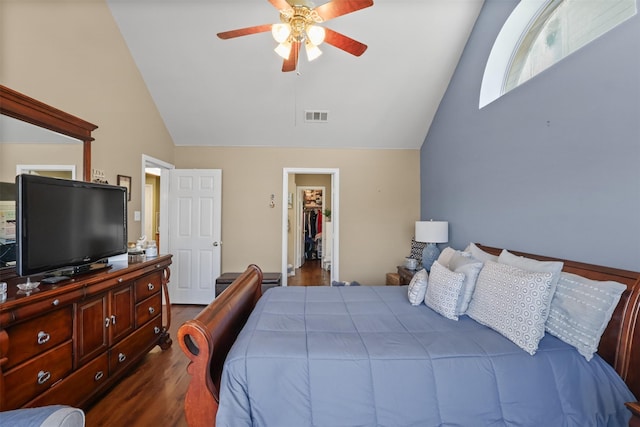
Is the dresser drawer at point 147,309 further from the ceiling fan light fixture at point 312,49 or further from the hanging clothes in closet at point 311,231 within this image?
the hanging clothes in closet at point 311,231

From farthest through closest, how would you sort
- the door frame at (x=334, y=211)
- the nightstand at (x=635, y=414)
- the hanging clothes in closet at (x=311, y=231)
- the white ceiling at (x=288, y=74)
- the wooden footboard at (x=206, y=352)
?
the hanging clothes in closet at (x=311, y=231), the door frame at (x=334, y=211), the white ceiling at (x=288, y=74), the wooden footboard at (x=206, y=352), the nightstand at (x=635, y=414)

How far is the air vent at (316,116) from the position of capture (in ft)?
12.2

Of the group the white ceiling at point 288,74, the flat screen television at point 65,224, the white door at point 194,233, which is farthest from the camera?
the white door at point 194,233

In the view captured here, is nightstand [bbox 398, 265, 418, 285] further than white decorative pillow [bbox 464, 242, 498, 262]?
Yes

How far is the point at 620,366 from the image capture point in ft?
4.26

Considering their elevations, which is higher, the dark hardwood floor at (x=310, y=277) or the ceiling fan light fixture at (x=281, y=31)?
the ceiling fan light fixture at (x=281, y=31)

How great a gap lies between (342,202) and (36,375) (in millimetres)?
3586

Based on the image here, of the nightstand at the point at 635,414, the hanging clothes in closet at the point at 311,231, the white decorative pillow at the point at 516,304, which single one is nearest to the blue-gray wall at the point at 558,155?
the white decorative pillow at the point at 516,304

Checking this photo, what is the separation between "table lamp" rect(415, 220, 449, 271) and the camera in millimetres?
3164

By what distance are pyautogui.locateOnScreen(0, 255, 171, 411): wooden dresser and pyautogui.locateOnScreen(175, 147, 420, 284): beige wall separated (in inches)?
75.5

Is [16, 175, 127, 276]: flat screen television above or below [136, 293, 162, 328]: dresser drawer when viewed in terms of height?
above

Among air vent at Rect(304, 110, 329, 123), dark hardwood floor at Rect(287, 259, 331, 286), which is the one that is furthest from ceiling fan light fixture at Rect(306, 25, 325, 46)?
dark hardwood floor at Rect(287, 259, 331, 286)

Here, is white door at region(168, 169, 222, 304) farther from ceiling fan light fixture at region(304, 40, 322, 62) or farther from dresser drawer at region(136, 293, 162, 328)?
ceiling fan light fixture at region(304, 40, 322, 62)

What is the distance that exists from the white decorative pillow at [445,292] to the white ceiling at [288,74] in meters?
2.32
